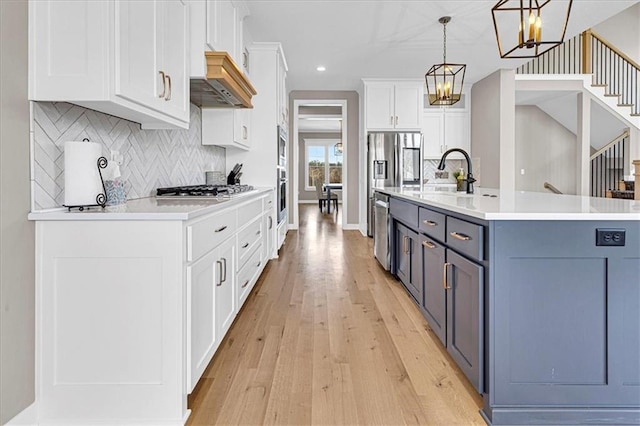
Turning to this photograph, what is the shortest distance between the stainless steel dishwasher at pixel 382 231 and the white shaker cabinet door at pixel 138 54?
2.59 m

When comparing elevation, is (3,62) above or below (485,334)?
above

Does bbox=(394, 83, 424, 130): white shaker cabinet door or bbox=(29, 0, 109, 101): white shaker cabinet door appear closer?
bbox=(29, 0, 109, 101): white shaker cabinet door

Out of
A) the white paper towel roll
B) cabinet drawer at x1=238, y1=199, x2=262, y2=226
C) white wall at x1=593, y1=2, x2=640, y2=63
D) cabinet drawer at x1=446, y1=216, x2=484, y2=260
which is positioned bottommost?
cabinet drawer at x1=446, y1=216, x2=484, y2=260

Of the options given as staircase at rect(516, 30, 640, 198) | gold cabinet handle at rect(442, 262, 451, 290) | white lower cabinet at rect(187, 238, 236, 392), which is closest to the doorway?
staircase at rect(516, 30, 640, 198)

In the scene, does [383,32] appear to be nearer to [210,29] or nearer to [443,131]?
[210,29]

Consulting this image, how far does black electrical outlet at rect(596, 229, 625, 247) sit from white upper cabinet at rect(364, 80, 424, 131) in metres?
5.64

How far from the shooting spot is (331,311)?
3006 mm

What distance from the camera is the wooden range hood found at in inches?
104

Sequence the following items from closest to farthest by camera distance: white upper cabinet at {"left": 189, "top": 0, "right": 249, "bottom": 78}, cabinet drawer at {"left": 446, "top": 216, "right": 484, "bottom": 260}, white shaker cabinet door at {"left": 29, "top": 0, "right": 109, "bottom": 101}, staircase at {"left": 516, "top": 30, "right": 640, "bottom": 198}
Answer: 1. white shaker cabinet door at {"left": 29, "top": 0, "right": 109, "bottom": 101}
2. cabinet drawer at {"left": 446, "top": 216, "right": 484, "bottom": 260}
3. white upper cabinet at {"left": 189, "top": 0, "right": 249, "bottom": 78}
4. staircase at {"left": 516, "top": 30, "right": 640, "bottom": 198}

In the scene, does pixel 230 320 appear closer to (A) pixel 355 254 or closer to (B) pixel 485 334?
(B) pixel 485 334

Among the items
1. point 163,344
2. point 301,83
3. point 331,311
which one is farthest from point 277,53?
point 163,344

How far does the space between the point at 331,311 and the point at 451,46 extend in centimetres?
405

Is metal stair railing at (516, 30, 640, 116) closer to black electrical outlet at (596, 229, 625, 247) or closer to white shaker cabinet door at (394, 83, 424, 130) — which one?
white shaker cabinet door at (394, 83, 424, 130)

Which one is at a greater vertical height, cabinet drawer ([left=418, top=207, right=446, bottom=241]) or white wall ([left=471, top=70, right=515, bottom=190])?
white wall ([left=471, top=70, right=515, bottom=190])
